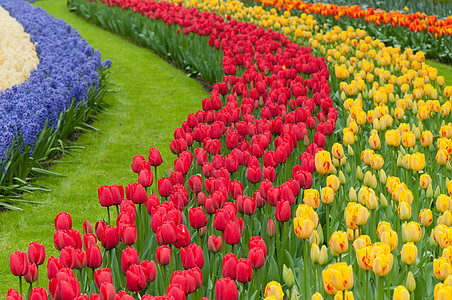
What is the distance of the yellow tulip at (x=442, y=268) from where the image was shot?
8.41ft

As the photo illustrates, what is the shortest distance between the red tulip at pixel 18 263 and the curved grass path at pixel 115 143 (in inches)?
61.6

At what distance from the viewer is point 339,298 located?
2.45 meters

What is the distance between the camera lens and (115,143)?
25.5 feet

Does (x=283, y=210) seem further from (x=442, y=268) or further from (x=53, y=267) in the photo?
(x=53, y=267)

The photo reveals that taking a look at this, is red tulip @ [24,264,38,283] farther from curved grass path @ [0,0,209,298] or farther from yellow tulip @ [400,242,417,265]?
yellow tulip @ [400,242,417,265]

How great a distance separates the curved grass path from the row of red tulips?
1.29 meters

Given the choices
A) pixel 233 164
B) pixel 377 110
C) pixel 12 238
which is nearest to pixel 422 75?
pixel 377 110

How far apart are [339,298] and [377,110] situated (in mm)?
2995

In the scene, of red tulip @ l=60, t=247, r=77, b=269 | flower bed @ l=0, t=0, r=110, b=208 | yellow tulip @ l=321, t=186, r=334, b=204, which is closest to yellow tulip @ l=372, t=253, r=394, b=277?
yellow tulip @ l=321, t=186, r=334, b=204

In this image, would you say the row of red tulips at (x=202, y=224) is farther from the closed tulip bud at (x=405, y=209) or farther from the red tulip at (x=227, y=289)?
the closed tulip bud at (x=405, y=209)

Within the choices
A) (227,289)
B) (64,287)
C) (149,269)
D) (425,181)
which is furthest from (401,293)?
(425,181)

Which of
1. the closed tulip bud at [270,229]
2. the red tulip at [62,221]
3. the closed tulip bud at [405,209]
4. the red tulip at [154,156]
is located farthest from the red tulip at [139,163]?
the closed tulip bud at [405,209]

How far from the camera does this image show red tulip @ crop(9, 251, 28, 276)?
2.80 metres

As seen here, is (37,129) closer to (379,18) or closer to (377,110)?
(377,110)
